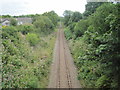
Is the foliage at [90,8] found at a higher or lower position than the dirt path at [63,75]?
higher

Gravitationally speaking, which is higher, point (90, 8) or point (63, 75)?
point (90, 8)

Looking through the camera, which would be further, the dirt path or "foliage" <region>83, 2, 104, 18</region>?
"foliage" <region>83, 2, 104, 18</region>

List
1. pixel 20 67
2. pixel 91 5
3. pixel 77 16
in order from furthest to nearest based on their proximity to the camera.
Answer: pixel 77 16 → pixel 91 5 → pixel 20 67

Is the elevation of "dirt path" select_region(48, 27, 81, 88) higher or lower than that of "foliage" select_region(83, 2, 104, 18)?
lower

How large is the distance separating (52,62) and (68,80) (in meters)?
5.67

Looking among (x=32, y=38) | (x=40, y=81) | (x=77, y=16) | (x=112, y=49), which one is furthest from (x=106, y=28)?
(x=77, y=16)

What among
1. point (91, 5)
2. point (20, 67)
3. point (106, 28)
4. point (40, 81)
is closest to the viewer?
point (106, 28)

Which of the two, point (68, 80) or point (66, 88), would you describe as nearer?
point (66, 88)

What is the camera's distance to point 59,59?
67.1 feet

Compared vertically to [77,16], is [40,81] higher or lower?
lower

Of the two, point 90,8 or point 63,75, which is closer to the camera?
point 63,75

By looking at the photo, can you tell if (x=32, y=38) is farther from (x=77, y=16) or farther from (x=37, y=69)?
(x=77, y=16)

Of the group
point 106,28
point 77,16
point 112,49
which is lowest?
point 112,49

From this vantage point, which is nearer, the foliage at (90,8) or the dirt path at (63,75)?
the dirt path at (63,75)
